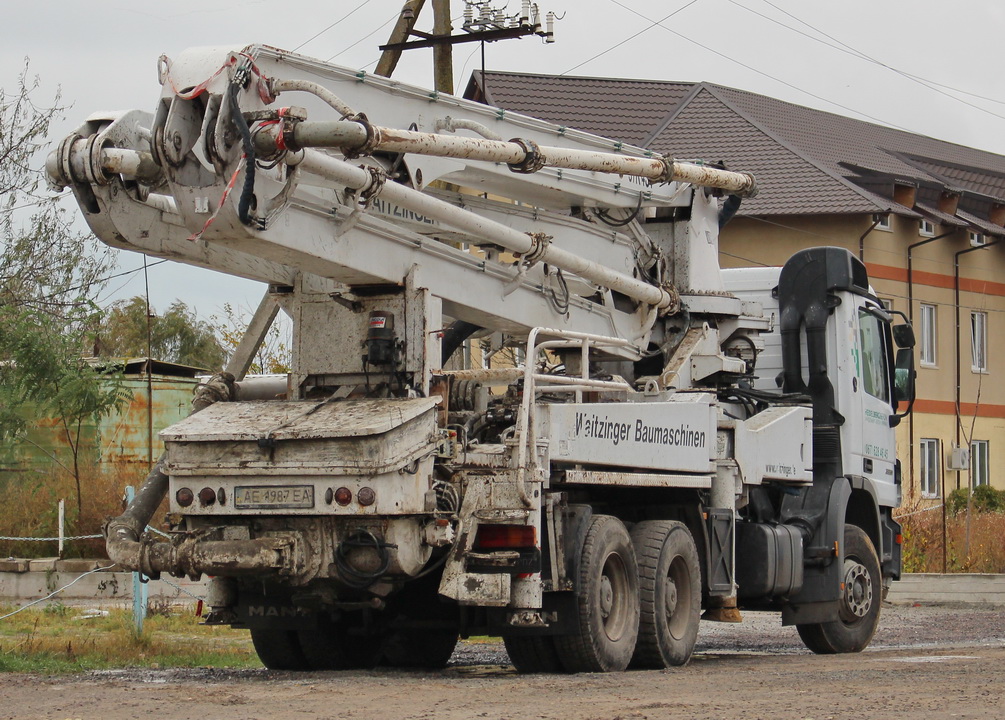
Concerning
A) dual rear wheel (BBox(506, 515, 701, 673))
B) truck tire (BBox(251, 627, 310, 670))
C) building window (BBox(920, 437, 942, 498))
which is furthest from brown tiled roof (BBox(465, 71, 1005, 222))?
truck tire (BBox(251, 627, 310, 670))

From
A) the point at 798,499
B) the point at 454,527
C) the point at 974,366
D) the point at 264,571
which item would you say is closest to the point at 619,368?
the point at 798,499

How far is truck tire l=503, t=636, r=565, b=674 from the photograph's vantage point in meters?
10.6

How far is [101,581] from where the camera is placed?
19.0 metres

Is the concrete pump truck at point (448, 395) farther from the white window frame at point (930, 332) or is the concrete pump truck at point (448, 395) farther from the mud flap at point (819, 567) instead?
the white window frame at point (930, 332)

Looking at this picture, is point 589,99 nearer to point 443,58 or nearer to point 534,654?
point 443,58

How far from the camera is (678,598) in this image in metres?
11.8

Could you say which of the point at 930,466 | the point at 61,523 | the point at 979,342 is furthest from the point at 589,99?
the point at 61,523

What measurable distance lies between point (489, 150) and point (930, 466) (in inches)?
1086

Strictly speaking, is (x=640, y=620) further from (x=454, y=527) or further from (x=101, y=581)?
(x=101, y=581)

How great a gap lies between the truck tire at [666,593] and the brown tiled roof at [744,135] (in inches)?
860

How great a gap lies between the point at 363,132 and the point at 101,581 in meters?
11.2

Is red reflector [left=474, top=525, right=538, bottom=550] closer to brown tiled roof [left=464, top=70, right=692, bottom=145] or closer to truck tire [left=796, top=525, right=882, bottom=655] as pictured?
truck tire [left=796, top=525, right=882, bottom=655]

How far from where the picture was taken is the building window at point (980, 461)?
37719 mm

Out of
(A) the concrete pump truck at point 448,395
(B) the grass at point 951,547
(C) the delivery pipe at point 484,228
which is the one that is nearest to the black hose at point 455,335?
(A) the concrete pump truck at point 448,395
